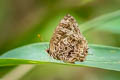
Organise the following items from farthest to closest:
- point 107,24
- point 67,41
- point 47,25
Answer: point 47,25, point 107,24, point 67,41

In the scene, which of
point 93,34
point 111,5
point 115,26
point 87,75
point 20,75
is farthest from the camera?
point 111,5

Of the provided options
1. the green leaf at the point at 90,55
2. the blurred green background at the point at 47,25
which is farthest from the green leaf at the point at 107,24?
the green leaf at the point at 90,55

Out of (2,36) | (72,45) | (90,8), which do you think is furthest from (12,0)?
(72,45)

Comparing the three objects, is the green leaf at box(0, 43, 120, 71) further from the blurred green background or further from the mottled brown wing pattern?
the blurred green background

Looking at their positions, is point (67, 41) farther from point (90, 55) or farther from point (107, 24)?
Result: point (107, 24)

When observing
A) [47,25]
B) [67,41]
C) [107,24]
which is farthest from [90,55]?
[47,25]

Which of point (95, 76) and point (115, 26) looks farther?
point (95, 76)

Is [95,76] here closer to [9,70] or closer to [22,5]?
[9,70]
